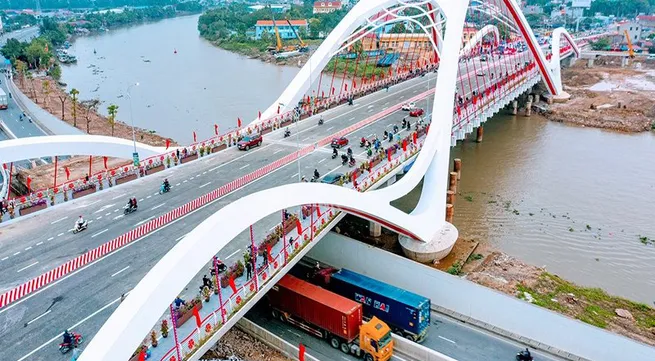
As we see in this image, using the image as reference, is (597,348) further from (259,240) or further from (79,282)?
(79,282)

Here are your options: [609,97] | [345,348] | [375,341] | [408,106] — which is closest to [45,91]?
[408,106]

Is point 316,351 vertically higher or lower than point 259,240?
lower

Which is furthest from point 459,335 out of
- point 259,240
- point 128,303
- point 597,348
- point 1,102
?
point 1,102

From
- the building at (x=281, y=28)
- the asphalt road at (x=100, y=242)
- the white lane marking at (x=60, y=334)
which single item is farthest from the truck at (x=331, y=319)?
the building at (x=281, y=28)

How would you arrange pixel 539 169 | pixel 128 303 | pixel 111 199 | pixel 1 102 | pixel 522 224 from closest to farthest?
pixel 128 303, pixel 111 199, pixel 522 224, pixel 539 169, pixel 1 102

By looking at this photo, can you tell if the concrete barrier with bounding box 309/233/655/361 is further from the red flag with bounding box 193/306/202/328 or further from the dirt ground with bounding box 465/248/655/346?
the red flag with bounding box 193/306/202/328

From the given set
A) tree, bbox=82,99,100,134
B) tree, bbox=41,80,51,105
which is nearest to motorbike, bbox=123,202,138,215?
tree, bbox=82,99,100,134

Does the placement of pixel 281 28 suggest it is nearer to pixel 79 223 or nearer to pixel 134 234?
pixel 79 223
